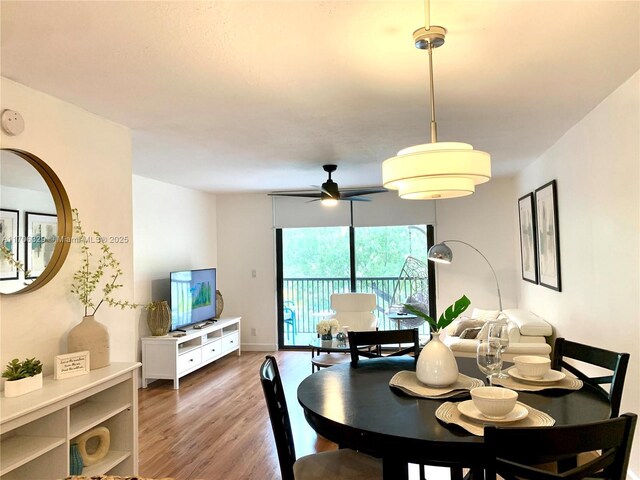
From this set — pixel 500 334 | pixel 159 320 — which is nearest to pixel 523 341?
pixel 500 334

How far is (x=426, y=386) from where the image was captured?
2010 millimetres

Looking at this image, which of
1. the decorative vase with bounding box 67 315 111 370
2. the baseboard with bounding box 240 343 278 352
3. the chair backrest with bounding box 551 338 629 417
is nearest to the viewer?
the chair backrest with bounding box 551 338 629 417

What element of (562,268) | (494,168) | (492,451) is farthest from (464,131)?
(492,451)

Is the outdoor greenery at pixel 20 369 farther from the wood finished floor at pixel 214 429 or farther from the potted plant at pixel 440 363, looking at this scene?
the potted plant at pixel 440 363

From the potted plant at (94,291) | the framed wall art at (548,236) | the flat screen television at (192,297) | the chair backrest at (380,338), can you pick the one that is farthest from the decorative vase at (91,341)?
the framed wall art at (548,236)

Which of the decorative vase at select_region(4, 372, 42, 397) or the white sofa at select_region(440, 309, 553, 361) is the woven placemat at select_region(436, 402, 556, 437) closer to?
the decorative vase at select_region(4, 372, 42, 397)

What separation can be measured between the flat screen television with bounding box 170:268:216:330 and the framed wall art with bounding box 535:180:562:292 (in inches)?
158

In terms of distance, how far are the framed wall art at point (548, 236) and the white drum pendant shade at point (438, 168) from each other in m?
2.55

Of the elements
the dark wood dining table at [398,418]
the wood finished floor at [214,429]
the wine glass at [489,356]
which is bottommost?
the wood finished floor at [214,429]

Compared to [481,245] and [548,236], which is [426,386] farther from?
[481,245]

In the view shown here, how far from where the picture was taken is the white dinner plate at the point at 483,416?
1559mm

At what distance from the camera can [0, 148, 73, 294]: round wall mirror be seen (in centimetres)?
226

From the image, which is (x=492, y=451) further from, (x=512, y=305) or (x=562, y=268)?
(x=512, y=305)

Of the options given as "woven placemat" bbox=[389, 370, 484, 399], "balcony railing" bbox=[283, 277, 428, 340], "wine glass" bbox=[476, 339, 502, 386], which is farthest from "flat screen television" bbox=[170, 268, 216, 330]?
"wine glass" bbox=[476, 339, 502, 386]
